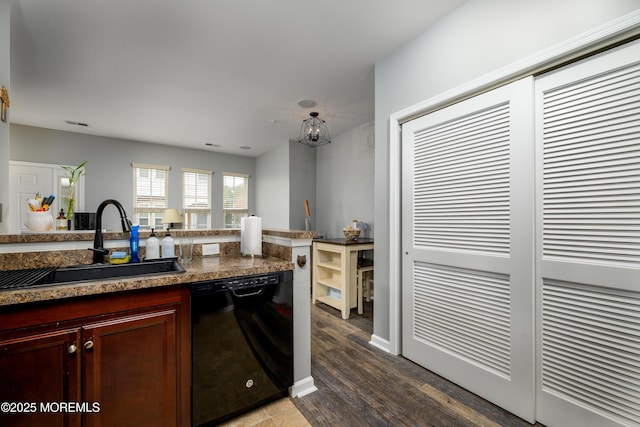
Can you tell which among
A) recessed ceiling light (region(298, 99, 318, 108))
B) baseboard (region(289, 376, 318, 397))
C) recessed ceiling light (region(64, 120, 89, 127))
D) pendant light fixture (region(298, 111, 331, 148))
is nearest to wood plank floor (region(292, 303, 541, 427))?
baseboard (region(289, 376, 318, 397))

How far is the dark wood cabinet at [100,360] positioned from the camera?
1.05 metres

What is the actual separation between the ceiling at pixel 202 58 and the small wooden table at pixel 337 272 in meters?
1.89

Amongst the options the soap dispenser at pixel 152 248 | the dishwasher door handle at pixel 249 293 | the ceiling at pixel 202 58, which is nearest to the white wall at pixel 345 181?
the ceiling at pixel 202 58

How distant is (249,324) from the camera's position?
1547 millimetres

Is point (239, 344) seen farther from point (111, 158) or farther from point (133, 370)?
point (111, 158)

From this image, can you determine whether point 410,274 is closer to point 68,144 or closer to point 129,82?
point 129,82

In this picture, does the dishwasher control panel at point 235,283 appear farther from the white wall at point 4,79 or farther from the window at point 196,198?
the window at point 196,198

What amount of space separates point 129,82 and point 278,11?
82.9 inches

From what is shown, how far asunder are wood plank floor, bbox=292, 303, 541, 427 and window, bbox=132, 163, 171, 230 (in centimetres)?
460

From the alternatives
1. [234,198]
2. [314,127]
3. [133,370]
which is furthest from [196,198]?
[133,370]

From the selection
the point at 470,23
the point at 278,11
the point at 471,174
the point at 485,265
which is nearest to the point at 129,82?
the point at 278,11

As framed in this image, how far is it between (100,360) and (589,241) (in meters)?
2.47

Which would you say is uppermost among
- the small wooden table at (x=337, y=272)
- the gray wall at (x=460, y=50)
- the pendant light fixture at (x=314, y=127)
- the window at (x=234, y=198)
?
the pendant light fixture at (x=314, y=127)

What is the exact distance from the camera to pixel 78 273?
1487 mm
